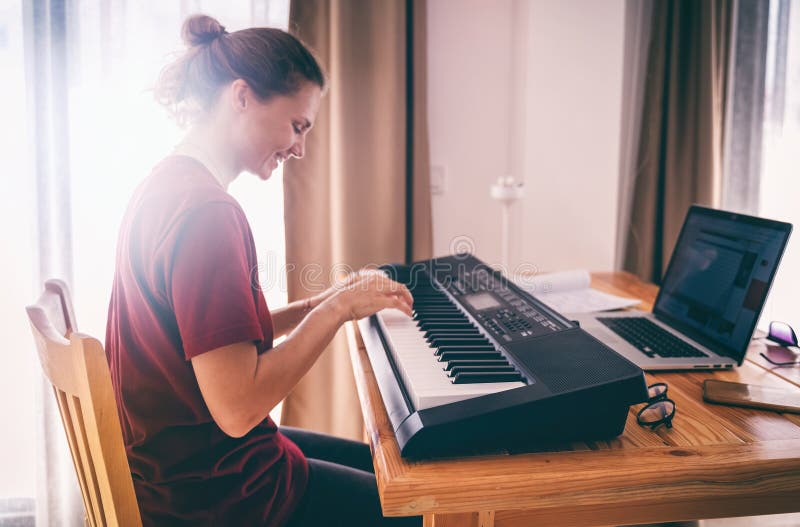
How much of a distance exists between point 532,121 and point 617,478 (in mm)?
1584

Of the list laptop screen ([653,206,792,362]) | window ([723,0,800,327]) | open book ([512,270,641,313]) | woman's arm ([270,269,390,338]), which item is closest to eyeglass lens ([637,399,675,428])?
laptop screen ([653,206,792,362])

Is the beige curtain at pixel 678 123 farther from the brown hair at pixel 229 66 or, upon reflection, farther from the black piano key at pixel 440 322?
the brown hair at pixel 229 66

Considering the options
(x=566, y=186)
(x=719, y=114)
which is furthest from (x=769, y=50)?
(x=566, y=186)

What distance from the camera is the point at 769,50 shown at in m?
2.12

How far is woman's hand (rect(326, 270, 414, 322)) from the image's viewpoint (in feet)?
3.62

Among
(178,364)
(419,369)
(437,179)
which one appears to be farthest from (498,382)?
(437,179)

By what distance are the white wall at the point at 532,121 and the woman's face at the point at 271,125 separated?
43.9 inches

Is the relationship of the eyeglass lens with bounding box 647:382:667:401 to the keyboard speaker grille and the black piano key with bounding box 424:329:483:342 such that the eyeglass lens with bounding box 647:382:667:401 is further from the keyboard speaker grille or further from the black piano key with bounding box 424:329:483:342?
the black piano key with bounding box 424:329:483:342

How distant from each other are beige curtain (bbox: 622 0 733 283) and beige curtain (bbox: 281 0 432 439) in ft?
2.71

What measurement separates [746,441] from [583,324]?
0.53m

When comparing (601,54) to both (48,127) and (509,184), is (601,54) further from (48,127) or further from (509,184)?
(48,127)

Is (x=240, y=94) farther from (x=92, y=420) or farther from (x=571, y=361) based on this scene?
(x=571, y=361)

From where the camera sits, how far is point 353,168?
207 cm

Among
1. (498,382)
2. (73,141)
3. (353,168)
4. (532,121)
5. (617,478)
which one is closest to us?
(617,478)
